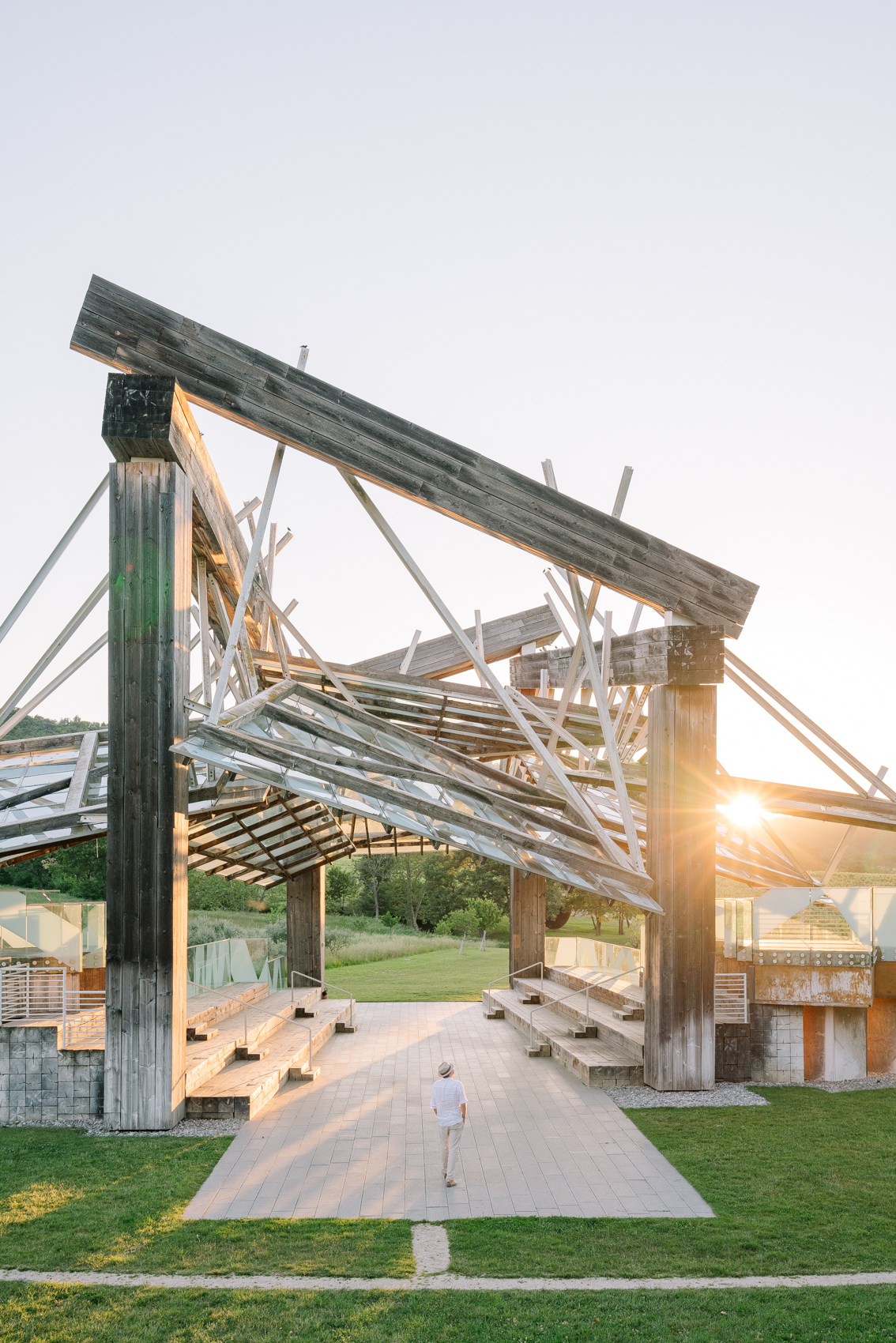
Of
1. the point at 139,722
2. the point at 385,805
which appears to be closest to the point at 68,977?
the point at 139,722

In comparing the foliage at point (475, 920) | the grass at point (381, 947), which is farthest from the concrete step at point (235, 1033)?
the foliage at point (475, 920)

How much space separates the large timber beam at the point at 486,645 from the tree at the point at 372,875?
2809 centimetres

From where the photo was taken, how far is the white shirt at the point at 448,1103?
8.19 meters

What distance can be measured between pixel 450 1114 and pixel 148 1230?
2.48m

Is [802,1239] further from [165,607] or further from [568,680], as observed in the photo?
[165,607]

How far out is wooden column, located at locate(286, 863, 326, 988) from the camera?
66.8 feet

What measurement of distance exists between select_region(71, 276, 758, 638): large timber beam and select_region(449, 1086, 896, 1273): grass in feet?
19.2

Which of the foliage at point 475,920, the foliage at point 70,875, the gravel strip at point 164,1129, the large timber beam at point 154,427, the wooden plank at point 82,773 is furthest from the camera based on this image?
the foliage at point 475,920

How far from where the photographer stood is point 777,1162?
28.7 feet

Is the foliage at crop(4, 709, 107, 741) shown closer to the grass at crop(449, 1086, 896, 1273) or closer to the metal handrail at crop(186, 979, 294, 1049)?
the metal handrail at crop(186, 979, 294, 1049)

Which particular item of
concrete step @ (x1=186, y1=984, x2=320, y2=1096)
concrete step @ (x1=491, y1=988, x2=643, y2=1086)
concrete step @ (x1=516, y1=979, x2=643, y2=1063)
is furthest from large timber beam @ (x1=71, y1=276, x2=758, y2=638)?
concrete step @ (x1=186, y1=984, x2=320, y2=1096)

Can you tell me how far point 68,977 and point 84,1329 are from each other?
24.1 ft

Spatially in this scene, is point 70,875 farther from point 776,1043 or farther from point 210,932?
point 776,1043

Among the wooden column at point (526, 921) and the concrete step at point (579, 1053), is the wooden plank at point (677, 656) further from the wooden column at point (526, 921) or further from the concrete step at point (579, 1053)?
the wooden column at point (526, 921)
